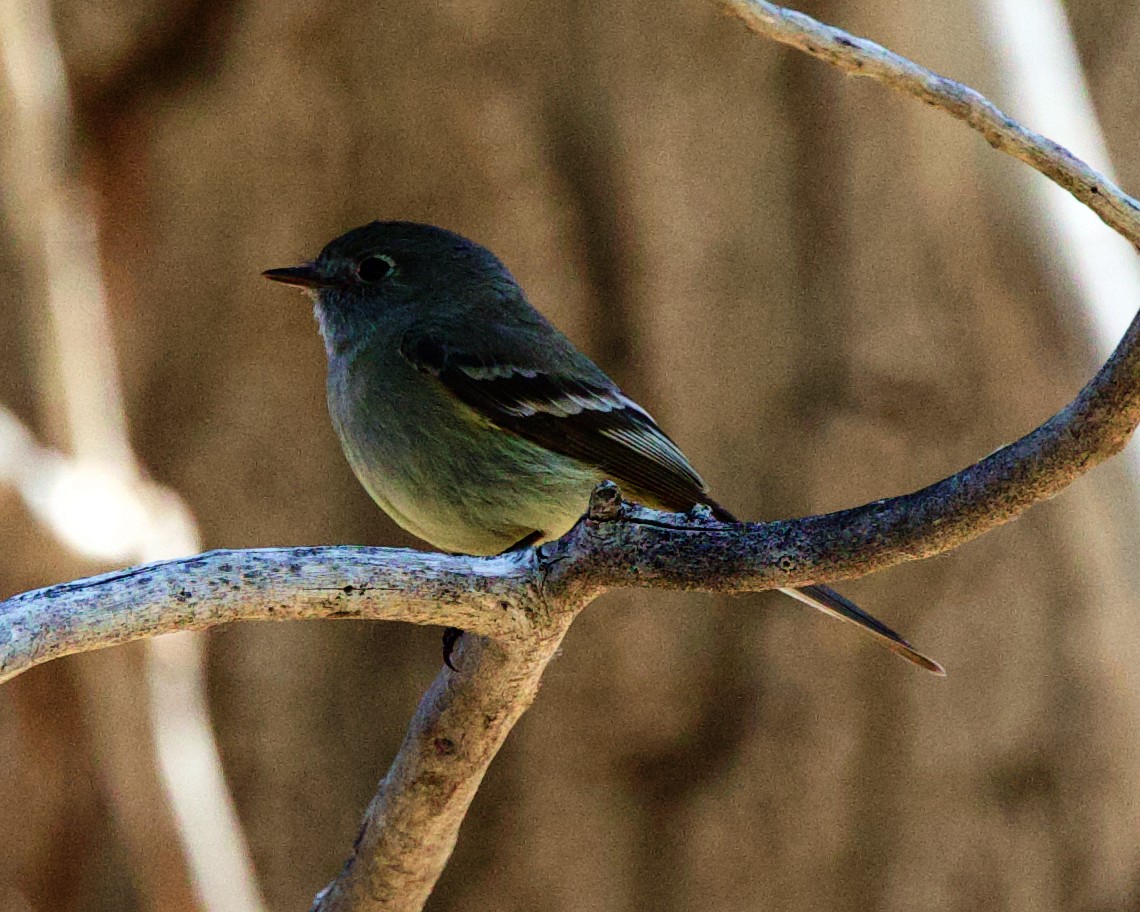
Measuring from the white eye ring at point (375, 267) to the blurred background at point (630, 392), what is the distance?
120 cm

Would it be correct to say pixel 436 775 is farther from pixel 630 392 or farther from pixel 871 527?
pixel 630 392

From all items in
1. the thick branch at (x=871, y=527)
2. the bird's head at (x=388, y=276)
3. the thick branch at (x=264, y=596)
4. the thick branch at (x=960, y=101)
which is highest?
the bird's head at (x=388, y=276)

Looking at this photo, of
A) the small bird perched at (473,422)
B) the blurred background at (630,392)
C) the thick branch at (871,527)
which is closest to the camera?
the thick branch at (871,527)

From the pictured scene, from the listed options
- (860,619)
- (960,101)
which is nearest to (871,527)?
(960,101)

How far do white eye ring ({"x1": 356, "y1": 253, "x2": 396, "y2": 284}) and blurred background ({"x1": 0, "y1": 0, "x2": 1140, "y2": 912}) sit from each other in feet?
3.95

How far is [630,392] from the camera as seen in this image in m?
3.96

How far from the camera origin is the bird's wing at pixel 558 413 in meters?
2.28

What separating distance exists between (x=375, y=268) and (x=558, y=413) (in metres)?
0.62

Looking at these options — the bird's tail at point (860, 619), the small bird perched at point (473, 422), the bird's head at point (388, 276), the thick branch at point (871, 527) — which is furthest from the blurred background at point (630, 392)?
the thick branch at point (871, 527)

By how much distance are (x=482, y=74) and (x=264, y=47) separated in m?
0.67

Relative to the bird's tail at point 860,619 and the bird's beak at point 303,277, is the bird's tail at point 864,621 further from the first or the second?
the bird's beak at point 303,277

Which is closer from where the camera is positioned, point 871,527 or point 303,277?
point 871,527

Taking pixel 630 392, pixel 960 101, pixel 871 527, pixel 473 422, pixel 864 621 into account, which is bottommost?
pixel 871 527

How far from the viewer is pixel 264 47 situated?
3.76m
